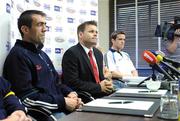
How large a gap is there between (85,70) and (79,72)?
70 mm

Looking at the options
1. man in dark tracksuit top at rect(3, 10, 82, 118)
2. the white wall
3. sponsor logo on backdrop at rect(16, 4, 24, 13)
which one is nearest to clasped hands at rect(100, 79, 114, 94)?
man in dark tracksuit top at rect(3, 10, 82, 118)

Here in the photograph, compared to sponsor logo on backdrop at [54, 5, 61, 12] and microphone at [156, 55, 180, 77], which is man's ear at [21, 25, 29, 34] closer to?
sponsor logo on backdrop at [54, 5, 61, 12]

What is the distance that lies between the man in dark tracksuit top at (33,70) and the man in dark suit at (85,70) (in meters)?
0.25

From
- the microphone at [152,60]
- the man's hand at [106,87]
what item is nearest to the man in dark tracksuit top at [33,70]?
the man's hand at [106,87]

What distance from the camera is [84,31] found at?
3.00 m

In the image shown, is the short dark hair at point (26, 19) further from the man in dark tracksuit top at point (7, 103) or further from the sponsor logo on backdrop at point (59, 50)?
the sponsor logo on backdrop at point (59, 50)

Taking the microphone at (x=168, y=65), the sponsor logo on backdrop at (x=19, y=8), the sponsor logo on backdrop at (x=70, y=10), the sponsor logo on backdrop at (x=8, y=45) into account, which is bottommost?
the microphone at (x=168, y=65)

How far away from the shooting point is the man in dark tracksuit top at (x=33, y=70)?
1.90 meters

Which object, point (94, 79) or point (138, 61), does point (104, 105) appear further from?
point (138, 61)

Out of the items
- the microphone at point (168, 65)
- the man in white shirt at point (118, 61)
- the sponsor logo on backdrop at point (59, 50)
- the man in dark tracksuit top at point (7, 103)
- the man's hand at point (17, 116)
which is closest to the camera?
the man's hand at point (17, 116)

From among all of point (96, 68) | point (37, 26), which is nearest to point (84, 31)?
point (96, 68)

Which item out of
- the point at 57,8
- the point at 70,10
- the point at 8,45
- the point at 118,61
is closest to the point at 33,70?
the point at 8,45

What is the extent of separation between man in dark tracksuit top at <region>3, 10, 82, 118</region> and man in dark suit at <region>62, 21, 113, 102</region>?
25cm

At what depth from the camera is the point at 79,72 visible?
2.70m
